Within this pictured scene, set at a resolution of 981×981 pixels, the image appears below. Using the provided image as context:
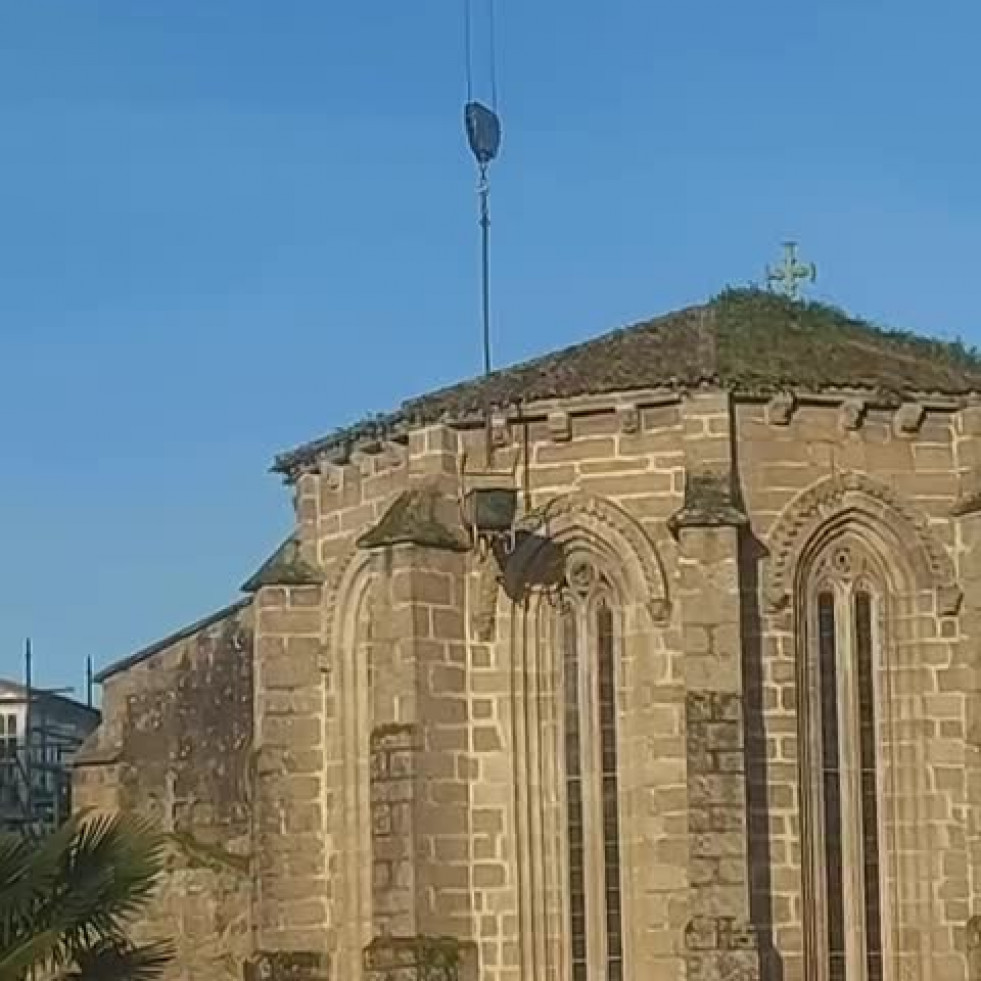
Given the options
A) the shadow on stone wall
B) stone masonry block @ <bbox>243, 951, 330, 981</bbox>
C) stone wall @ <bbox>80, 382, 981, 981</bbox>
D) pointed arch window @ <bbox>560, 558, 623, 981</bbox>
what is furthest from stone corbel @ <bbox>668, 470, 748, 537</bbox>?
stone masonry block @ <bbox>243, 951, 330, 981</bbox>

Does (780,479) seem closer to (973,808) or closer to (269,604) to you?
(973,808)

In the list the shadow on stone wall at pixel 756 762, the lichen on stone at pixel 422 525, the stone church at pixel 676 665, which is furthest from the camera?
the lichen on stone at pixel 422 525

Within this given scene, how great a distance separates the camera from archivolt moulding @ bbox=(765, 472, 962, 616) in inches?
1036

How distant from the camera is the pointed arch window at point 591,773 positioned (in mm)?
26703

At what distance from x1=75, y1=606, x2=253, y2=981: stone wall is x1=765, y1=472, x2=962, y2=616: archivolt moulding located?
7.67 m

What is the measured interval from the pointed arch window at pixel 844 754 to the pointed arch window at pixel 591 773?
1.90 m

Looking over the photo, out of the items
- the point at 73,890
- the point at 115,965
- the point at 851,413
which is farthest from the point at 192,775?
the point at 73,890

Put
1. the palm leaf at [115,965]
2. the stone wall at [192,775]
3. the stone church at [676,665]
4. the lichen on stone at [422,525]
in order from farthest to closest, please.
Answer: the stone wall at [192,775]
the lichen on stone at [422,525]
the stone church at [676,665]
the palm leaf at [115,965]

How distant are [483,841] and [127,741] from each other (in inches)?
326

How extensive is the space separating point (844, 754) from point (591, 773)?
246cm

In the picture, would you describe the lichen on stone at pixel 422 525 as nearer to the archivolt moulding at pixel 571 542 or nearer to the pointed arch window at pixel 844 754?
the archivolt moulding at pixel 571 542

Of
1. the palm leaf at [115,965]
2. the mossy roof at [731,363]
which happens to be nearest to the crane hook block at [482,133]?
the mossy roof at [731,363]

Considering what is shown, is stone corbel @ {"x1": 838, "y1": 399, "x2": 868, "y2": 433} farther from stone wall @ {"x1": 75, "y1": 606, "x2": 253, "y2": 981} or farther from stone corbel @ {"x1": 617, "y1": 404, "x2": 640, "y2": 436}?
stone wall @ {"x1": 75, "y1": 606, "x2": 253, "y2": 981}

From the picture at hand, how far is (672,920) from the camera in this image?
1022 inches
